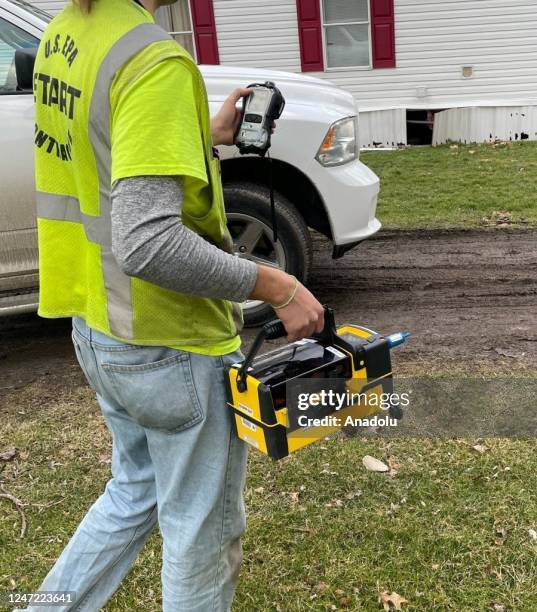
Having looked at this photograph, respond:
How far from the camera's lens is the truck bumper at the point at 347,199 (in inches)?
169

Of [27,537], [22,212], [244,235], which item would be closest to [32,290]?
[22,212]

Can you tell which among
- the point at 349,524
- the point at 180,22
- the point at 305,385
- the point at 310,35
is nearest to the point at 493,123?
the point at 310,35

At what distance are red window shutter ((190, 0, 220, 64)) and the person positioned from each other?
1129 cm

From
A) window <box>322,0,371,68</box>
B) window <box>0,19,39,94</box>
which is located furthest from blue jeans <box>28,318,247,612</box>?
window <box>322,0,371,68</box>

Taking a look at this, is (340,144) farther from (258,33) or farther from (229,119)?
(258,33)

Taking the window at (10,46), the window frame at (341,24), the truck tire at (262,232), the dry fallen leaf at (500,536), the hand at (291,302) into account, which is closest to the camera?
the hand at (291,302)

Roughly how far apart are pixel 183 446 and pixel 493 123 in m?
11.5

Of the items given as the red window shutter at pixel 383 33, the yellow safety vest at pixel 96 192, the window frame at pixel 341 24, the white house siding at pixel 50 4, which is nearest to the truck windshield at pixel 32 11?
the yellow safety vest at pixel 96 192

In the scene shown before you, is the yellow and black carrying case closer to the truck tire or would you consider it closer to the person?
the person

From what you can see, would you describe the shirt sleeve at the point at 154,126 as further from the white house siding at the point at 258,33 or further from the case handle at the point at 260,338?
the white house siding at the point at 258,33

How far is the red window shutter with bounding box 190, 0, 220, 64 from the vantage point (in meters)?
12.0

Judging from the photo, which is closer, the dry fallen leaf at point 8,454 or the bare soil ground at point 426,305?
the dry fallen leaf at point 8,454

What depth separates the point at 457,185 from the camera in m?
8.30

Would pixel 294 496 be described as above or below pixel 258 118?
below
